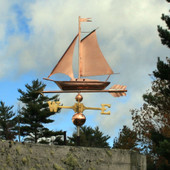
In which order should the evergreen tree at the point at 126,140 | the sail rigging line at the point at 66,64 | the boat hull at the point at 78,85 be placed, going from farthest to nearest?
the evergreen tree at the point at 126,140 < the sail rigging line at the point at 66,64 < the boat hull at the point at 78,85

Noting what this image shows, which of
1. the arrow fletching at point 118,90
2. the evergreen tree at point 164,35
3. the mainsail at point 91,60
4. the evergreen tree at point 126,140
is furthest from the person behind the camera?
the evergreen tree at point 126,140

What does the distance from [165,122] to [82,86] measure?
17.4 m

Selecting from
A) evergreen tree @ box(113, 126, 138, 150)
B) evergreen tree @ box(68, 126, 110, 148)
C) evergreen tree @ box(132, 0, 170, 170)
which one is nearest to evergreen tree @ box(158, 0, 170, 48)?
evergreen tree @ box(132, 0, 170, 170)

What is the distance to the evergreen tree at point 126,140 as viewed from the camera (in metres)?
31.0

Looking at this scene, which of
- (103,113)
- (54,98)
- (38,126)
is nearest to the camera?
(103,113)

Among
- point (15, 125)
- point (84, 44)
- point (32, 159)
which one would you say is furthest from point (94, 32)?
point (15, 125)

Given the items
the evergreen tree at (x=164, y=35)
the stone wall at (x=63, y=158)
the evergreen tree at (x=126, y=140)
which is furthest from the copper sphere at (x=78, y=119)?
the evergreen tree at (x=126, y=140)

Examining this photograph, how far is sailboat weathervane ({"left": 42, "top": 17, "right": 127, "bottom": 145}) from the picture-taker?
1023 centimetres

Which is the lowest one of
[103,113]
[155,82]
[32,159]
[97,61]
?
[32,159]

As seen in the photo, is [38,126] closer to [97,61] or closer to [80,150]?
[97,61]

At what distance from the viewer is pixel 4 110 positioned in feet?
134

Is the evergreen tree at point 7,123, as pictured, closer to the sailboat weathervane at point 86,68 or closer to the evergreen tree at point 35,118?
the evergreen tree at point 35,118

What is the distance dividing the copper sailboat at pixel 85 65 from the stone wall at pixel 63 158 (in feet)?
7.70

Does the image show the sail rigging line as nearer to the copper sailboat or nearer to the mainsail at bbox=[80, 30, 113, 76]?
the copper sailboat
